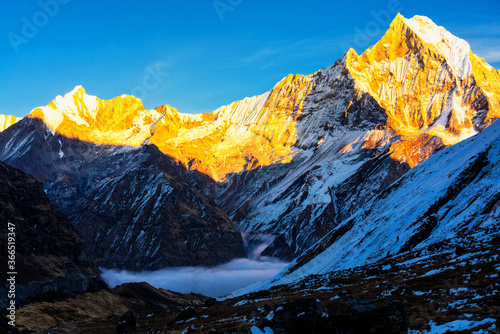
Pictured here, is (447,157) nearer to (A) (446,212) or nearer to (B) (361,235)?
(B) (361,235)

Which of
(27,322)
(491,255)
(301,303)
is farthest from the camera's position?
(27,322)

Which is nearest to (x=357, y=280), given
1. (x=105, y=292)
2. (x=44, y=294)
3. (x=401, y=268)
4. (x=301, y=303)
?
(x=401, y=268)

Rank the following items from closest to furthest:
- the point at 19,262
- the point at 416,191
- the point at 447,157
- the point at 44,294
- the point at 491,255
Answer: the point at 491,255 < the point at 416,191 < the point at 447,157 < the point at 44,294 < the point at 19,262

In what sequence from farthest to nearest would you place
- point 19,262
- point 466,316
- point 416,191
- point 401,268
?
point 19,262 → point 416,191 → point 401,268 → point 466,316

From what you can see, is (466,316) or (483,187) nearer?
(466,316)

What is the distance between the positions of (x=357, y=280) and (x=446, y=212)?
130 ft

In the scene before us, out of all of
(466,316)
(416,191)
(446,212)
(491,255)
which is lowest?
(466,316)

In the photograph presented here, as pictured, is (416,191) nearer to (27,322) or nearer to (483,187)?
Answer: (483,187)

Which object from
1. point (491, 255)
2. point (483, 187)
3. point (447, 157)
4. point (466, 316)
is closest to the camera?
point (466, 316)

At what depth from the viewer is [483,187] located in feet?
354

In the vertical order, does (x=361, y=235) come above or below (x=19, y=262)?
below

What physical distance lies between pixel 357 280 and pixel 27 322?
279 feet

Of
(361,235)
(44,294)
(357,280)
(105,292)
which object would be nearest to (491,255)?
(357,280)

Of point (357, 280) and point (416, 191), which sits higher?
point (416, 191)
